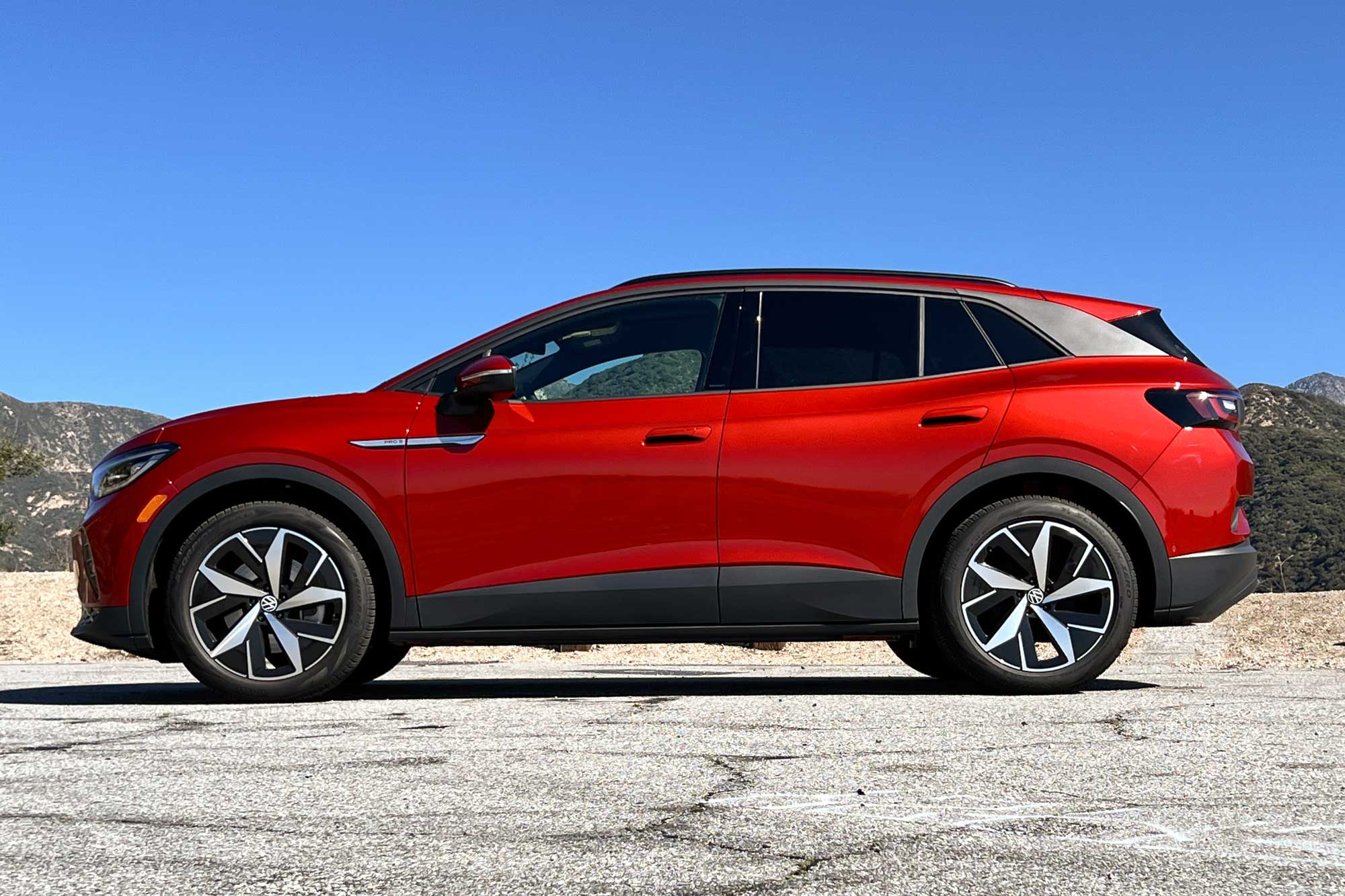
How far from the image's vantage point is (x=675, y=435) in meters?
5.62

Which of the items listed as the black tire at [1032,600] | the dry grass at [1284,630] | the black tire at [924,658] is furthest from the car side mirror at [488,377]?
the dry grass at [1284,630]

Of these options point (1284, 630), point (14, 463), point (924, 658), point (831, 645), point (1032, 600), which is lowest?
point (831, 645)

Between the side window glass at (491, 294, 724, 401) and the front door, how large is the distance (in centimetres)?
7

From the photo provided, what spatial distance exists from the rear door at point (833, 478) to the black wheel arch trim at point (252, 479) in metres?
1.35

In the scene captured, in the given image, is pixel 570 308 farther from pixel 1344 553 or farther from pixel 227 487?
pixel 1344 553

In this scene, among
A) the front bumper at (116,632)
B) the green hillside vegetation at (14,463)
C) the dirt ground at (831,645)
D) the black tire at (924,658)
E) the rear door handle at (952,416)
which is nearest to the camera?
the rear door handle at (952,416)

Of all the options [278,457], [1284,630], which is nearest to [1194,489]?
[278,457]

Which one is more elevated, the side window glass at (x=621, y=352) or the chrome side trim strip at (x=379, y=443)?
the side window glass at (x=621, y=352)

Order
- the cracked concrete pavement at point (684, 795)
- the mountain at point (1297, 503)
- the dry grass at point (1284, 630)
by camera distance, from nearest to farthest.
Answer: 1. the cracked concrete pavement at point (684, 795)
2. the dry grass at point (1284, 630)
3. the mountain at point (1297, 503)

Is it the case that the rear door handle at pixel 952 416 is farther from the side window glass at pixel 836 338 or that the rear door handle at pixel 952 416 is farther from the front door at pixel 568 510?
the front door at pixel 568 510

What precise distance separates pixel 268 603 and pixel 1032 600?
3.20 metres

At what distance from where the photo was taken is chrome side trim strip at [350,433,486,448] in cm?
570

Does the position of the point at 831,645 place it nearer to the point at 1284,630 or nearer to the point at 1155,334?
the point at 1284,630

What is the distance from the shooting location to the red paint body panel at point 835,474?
5578 millimetres
